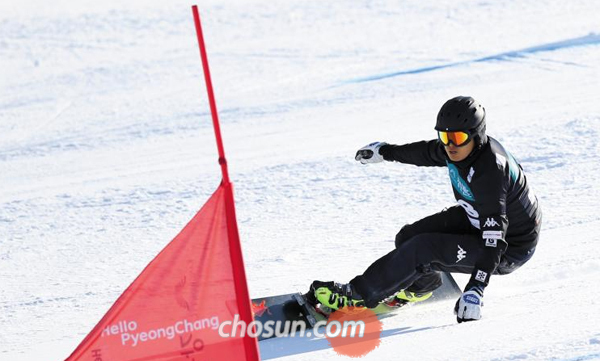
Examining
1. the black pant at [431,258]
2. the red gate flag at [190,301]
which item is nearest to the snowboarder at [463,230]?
the black pant at [431,258]

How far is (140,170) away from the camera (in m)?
8.85

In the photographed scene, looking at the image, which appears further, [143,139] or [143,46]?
[143,46]

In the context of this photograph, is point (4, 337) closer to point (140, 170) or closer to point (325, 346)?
point (325, 346)

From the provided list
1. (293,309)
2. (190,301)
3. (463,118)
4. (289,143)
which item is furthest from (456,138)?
(289,143)

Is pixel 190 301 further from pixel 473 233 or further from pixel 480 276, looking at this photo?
pixel 473 233

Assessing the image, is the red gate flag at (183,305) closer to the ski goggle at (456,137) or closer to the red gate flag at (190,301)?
the red gate flag at (190,301)

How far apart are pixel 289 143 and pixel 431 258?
4.52 meters

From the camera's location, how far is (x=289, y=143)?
924cm

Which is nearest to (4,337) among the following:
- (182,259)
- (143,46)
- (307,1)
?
(182,259)

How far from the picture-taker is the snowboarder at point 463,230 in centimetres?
461

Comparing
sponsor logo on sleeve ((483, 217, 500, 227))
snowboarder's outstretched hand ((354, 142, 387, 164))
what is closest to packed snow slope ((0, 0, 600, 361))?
sponsor logo on sleeve ((483, 217, 500, 227))

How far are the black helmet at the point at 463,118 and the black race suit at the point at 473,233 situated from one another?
0.12 metres

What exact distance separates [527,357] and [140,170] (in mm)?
5705

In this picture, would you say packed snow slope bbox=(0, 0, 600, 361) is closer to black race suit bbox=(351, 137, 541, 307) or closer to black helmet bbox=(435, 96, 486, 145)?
black race suit bbox=(351, 137, 541, 307)
